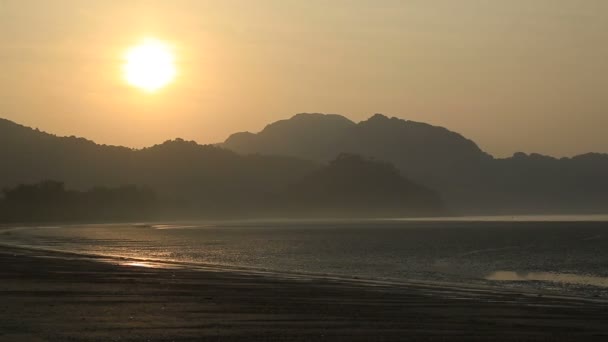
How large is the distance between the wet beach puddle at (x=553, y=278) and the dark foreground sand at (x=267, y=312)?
37.4ft

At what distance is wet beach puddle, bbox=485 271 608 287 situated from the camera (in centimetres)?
4481

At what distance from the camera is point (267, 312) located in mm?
25109

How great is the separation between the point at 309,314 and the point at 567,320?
23.2ft

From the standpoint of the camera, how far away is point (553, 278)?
48.0 meters

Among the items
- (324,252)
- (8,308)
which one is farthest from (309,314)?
(324,252)

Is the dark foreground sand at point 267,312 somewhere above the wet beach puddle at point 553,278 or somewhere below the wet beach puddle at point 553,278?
below

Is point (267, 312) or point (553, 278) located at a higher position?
point (553, 278)

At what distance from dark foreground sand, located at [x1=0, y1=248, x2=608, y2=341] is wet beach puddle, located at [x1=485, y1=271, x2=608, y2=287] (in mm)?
11390

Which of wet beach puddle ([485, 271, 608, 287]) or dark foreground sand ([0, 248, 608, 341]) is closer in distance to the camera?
dark foreground sand ([0, 248, 608, 341])

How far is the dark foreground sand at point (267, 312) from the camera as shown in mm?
20656

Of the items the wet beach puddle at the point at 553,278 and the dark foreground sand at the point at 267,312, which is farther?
the wet beach puddle at the point at 553,278

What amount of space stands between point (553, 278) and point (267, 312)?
27.2m

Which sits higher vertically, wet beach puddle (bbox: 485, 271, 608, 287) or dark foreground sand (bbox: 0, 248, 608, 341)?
wet beach puddle (bbox: 485, 271, 608, 287)

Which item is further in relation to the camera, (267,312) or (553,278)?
(553,278)
